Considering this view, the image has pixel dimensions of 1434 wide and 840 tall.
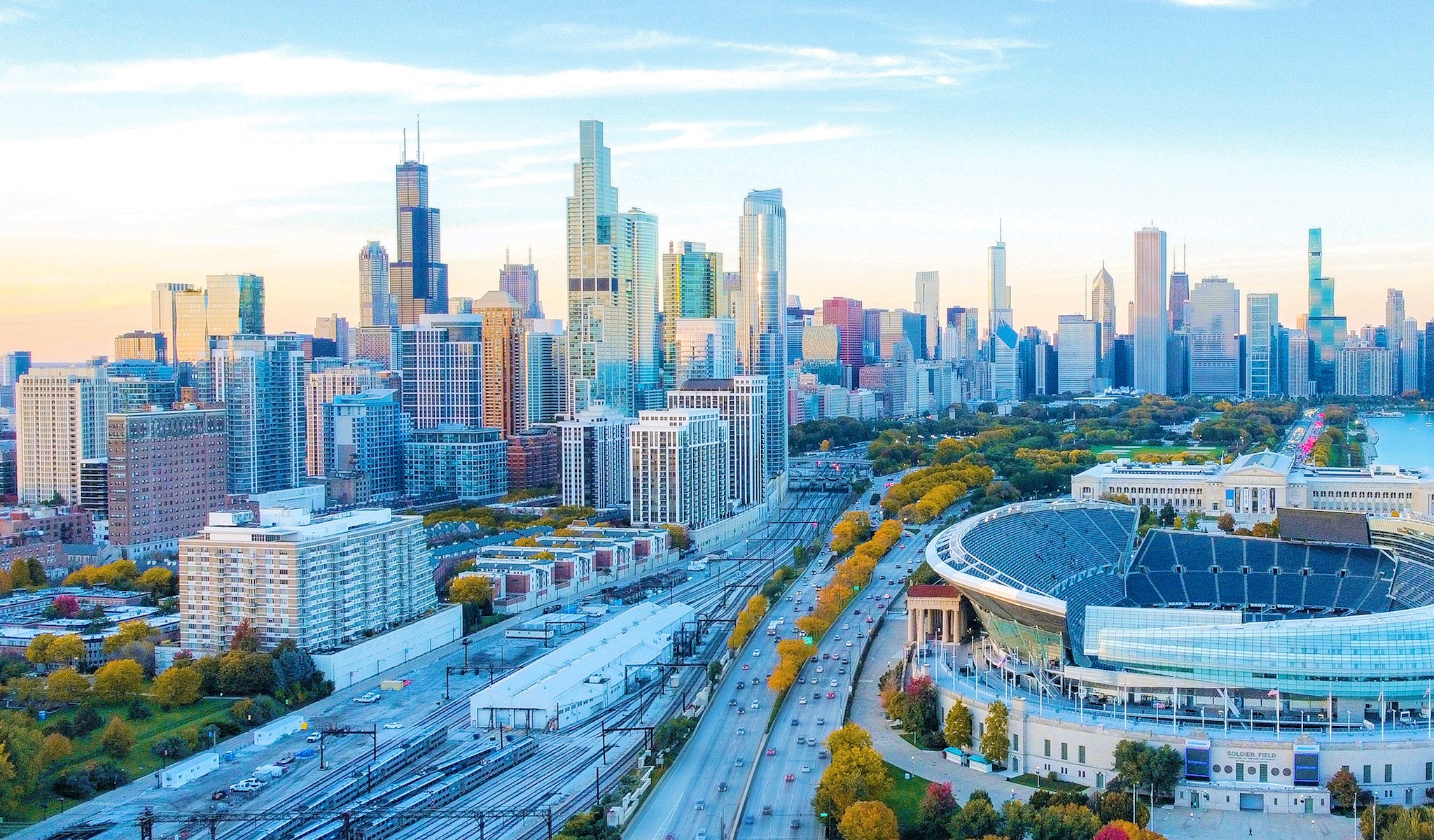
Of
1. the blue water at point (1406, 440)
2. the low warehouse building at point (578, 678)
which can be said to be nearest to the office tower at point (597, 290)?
the blue water at point (1406, 440)

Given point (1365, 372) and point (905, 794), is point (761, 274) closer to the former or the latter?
point (905, 794)

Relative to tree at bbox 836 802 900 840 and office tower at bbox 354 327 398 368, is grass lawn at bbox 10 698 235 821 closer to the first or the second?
tree at bbox 836 802 900 840

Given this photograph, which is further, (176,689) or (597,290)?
(597,290)

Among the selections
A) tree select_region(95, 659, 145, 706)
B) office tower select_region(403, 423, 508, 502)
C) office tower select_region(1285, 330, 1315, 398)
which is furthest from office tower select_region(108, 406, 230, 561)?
office tower select_region(1285, 330, 1315, 398)

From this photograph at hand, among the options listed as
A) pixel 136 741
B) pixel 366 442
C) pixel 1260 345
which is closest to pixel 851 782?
pixel 136 741

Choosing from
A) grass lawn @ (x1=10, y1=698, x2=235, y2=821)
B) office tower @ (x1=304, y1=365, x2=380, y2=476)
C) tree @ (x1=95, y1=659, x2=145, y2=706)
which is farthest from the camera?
office tower @ (x1=304, y1=365, x2=380, y2=476)

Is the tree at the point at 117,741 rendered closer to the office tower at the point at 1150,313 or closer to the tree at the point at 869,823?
the tree at the point at 869,823
